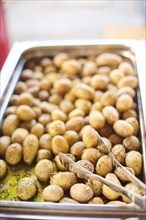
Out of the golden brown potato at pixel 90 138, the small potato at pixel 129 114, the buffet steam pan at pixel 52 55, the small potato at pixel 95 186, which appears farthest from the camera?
the small potato at pixel 129 114

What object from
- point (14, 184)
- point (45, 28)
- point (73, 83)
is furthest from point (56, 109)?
point (45, 28)

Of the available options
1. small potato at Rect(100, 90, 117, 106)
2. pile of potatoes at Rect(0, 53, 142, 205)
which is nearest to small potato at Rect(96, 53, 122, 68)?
pile of potatoes at Rect(0, 53, 142, 205)

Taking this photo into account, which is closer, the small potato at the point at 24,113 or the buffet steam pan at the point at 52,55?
the buffet steam pan at the point at 52,55

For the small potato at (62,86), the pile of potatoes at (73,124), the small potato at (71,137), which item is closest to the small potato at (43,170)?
the pile of potatoes at (73,124)

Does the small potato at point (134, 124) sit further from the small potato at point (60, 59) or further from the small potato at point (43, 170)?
the small potato at point (60, 59)

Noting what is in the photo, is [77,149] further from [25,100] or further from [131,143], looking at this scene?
[25,100]

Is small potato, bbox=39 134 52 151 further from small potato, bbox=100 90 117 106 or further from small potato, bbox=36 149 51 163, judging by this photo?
small potato, bbox=100 90 117 106

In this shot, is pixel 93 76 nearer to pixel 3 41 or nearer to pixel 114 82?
pixel 114 82
